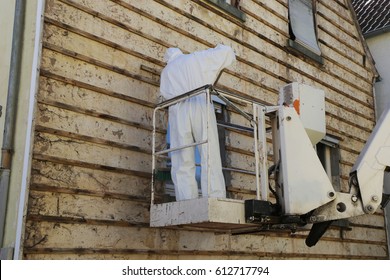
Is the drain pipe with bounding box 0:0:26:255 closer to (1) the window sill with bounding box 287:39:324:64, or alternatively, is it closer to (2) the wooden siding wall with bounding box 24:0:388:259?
(2) the wooden siding wall with bounding box 24:0:388:259

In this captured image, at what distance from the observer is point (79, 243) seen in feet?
16.5

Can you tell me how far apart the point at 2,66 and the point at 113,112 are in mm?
1265

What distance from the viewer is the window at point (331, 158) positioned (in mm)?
8898

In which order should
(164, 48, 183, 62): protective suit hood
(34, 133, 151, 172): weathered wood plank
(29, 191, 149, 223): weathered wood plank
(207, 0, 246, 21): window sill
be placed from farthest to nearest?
(207, 0, 246, 21): window sill < (164, 48, 183, 62): protective suit hood < (34, 133, 151, 172): weathered wood plank < (29, 191, 149, 223): weathered wood plank

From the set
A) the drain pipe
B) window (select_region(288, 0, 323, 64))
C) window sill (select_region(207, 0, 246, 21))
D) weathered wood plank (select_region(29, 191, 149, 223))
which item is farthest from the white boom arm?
→ window (select_region(288, 0, 323, 64))

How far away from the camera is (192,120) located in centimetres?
525

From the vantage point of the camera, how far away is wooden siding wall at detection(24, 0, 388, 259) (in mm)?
4988

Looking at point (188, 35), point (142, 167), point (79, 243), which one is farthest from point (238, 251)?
point (188, 35)

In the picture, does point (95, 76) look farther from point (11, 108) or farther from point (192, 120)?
point (192, 120)

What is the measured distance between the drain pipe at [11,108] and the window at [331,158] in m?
5.40

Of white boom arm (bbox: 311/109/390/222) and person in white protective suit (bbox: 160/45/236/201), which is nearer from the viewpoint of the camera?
white boom arm (bbox: 311/109/390/222)

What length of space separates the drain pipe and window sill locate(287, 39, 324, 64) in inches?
179
